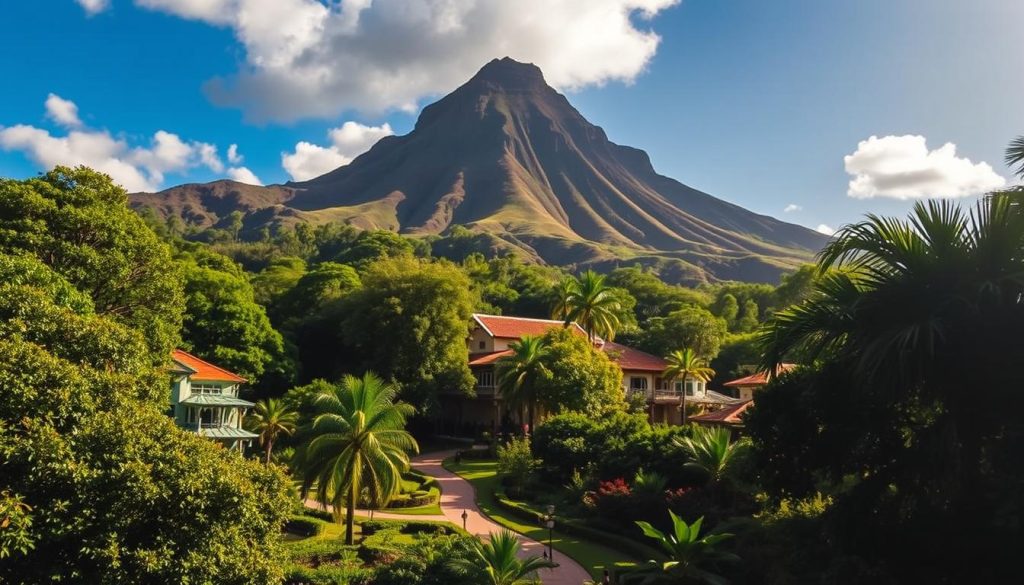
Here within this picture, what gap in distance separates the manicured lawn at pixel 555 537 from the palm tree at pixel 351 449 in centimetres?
539

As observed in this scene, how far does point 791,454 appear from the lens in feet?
38.9

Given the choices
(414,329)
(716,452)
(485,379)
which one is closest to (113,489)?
(716,452)

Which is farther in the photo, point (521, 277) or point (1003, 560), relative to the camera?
point (521, 277)

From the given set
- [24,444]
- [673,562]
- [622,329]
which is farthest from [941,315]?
[622,329]

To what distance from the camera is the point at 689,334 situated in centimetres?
5131

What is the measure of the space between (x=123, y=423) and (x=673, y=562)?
12.1 m

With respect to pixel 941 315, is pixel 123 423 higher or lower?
lower

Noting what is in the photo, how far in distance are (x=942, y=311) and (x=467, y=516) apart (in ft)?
65.5

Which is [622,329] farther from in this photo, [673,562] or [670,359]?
[673,562]

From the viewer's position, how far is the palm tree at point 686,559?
50.5 feet

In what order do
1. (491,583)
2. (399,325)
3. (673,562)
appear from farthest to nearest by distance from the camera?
(399,325) → (673,562) → (491,583)

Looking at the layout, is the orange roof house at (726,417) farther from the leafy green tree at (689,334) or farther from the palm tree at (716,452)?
the leafy green tree at (689,334)

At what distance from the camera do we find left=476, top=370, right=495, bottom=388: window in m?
46.2

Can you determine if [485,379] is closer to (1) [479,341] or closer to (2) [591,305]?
(1) [479,341]
